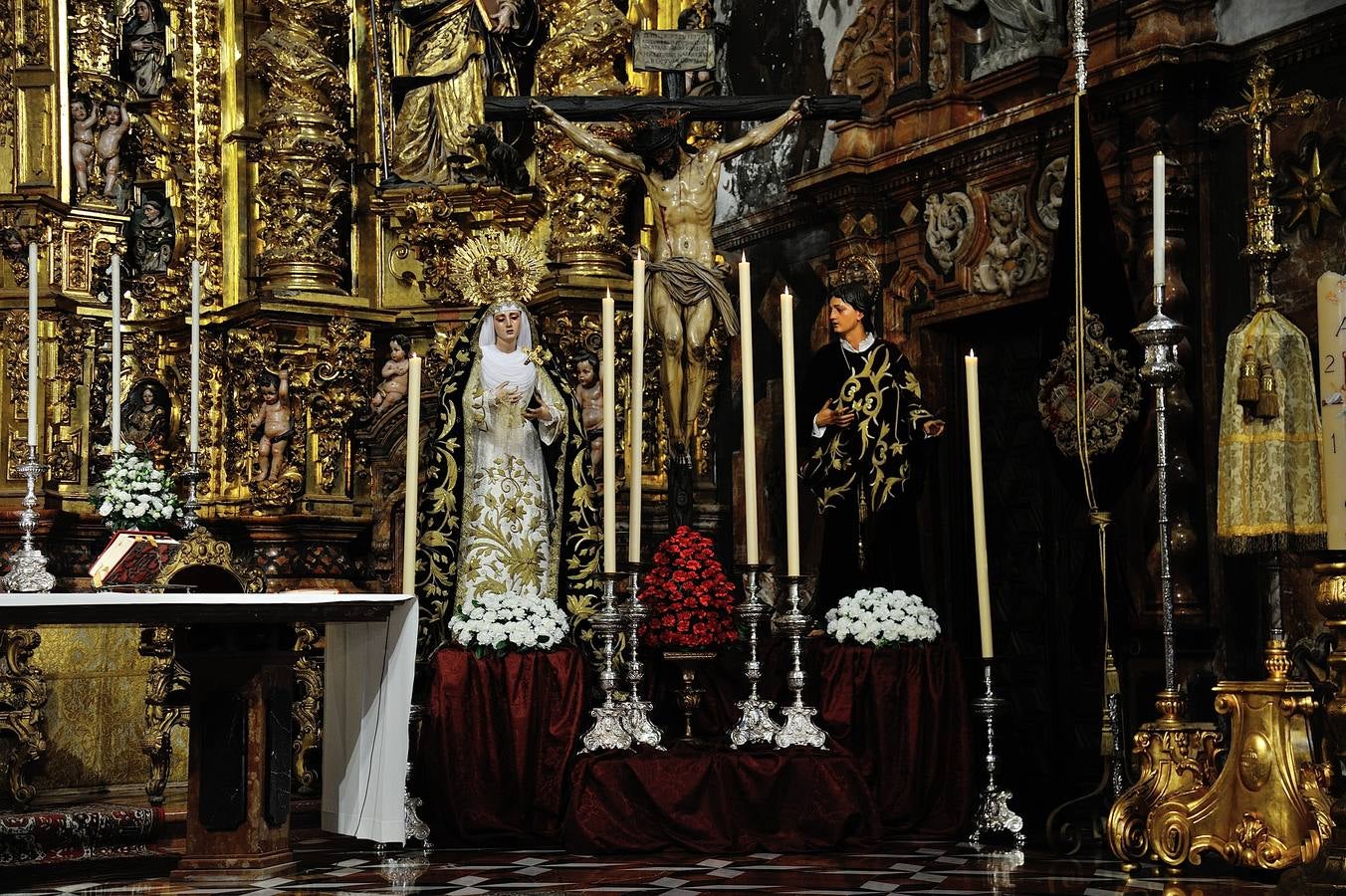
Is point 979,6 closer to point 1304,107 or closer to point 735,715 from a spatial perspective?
point 1304,107

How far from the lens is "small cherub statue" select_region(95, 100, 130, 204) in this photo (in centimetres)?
1027

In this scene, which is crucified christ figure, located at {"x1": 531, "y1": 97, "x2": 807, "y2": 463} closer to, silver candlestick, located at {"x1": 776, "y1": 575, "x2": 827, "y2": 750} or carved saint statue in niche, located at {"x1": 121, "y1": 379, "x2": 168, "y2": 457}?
A: silver candlestick, located at {"x1": 776, "y1": 575, "x2": 827, "y2": 750}

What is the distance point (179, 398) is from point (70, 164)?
1.48 metres

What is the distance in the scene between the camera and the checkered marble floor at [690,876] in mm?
6250

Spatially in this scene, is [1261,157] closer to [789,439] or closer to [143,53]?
[789,439]

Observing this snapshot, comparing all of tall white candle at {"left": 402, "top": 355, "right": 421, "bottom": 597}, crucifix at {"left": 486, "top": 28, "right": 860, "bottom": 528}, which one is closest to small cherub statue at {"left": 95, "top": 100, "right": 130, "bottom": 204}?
crucifix at {"left": 486, "top": 28, "right": 860, "bottom": 528}

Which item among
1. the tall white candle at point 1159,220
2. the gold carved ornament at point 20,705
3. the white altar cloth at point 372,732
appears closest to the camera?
the tall white candle at point 1159,220

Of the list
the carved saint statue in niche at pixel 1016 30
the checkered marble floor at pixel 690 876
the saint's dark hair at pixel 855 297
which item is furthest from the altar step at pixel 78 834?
the carved saint statue in niche at pixel 1016 30

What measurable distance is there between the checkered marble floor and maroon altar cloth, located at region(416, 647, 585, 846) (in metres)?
0.23

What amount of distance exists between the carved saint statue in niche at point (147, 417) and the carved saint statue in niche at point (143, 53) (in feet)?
5.75

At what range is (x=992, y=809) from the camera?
740 centimetres

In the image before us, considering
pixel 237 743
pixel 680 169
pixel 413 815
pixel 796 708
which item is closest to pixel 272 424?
pixel 680 169

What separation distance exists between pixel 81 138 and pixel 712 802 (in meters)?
5.50

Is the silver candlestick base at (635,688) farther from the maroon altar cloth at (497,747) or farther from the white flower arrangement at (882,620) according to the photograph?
the white flower arrangement at (882,620)
